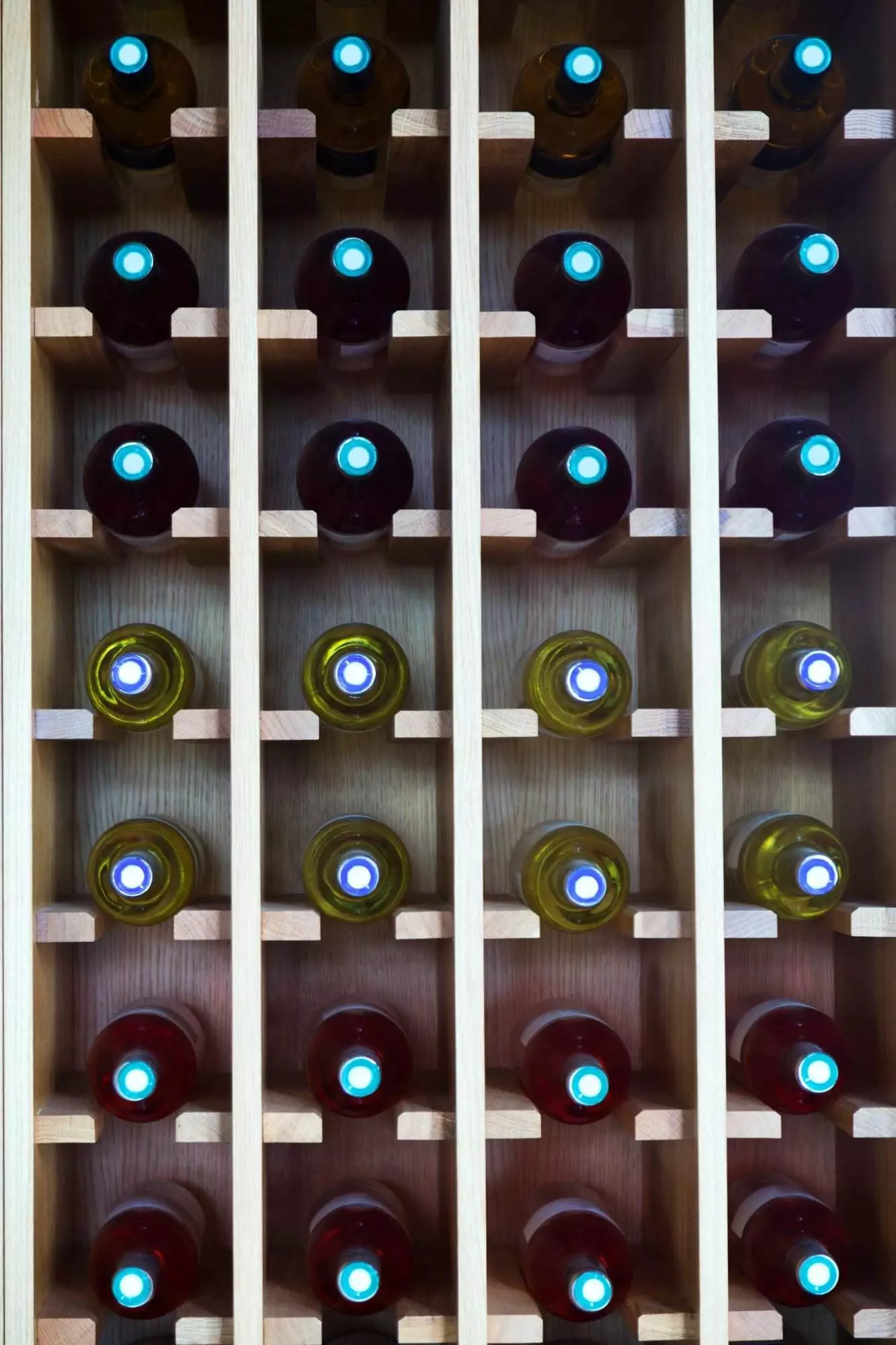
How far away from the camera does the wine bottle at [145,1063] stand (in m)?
0.94

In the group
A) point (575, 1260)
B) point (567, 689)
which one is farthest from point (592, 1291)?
point (567, 689)

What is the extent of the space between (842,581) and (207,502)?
0.66 m

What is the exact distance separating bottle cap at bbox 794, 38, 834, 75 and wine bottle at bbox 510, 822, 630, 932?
2.33ft

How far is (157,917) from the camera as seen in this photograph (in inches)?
39.7

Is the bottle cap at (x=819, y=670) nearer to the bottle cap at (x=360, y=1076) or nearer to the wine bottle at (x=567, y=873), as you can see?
the wine bottle at (x=567, y=873)

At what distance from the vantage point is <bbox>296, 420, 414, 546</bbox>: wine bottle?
3.30 feet

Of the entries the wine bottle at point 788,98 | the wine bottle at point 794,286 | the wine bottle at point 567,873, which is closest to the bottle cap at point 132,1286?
the wine bottle at point 567,873

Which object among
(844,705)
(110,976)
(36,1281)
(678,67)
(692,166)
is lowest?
(36,1281)

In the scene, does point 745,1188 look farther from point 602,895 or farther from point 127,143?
point 127,143

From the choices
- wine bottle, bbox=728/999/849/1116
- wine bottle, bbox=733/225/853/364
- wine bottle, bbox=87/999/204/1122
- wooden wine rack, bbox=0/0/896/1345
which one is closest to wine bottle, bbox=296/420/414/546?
wooden wine rack, bbox=0/0/896/1345

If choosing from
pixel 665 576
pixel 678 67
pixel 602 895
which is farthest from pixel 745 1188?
pixel 678 67

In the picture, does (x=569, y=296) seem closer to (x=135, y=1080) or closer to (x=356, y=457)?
(x=356, y=457)

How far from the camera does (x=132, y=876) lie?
0.94 m

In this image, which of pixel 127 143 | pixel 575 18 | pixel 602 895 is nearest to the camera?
pixel 602 895
